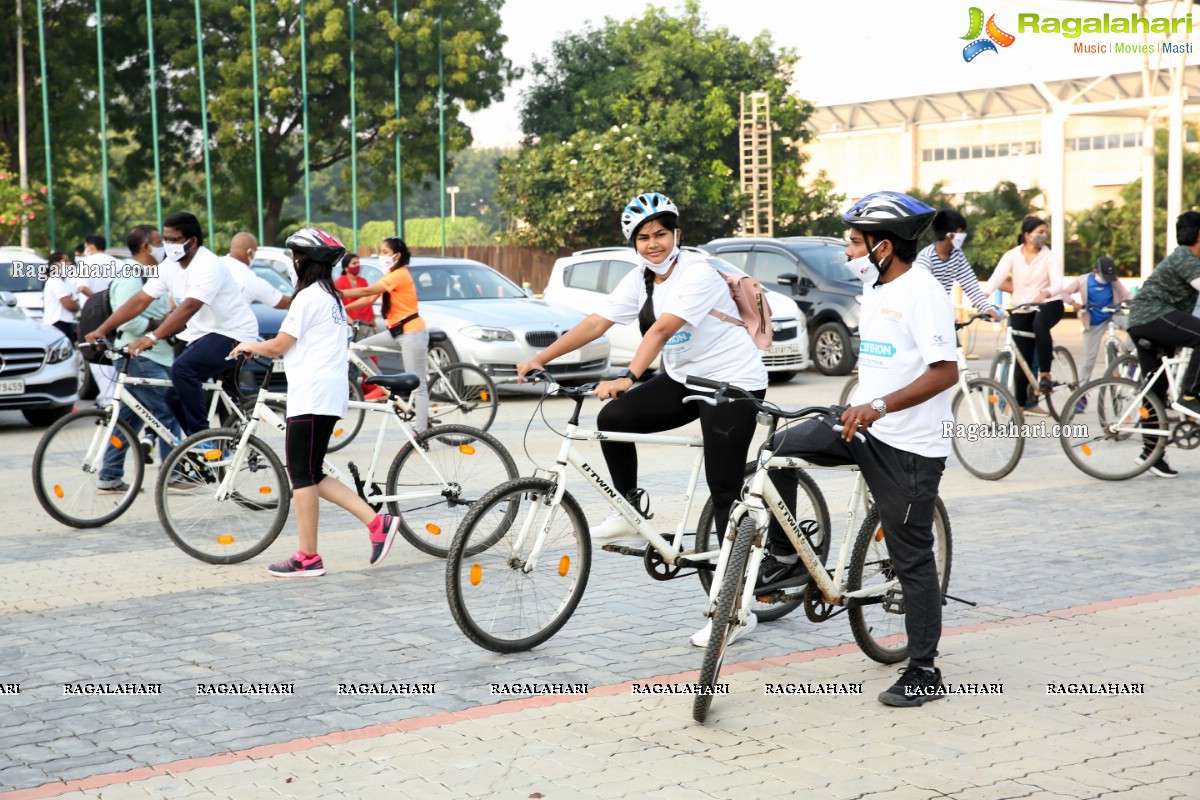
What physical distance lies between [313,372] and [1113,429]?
582 cm

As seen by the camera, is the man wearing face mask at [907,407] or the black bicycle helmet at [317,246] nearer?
the man wearing face mask at [907,407]

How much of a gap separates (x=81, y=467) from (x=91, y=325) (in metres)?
2.18

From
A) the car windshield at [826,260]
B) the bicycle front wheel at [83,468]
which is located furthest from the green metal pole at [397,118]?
the bicycle front wheel at [83,468]

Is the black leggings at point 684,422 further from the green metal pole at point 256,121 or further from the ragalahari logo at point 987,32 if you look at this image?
the green metal pole at point 256,121

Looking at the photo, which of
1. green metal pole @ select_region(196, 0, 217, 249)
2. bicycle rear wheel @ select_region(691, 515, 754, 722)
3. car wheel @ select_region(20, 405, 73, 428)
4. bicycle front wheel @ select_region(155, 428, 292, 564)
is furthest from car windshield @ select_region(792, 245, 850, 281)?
green metal pole @ select_region(196, 0, 217, 249)

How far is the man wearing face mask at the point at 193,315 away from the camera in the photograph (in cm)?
888

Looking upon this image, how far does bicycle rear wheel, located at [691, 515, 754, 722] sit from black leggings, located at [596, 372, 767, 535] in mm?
1018

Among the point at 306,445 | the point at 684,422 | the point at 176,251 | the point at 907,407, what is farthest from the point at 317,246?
the point at 907,407

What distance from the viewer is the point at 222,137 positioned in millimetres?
40594

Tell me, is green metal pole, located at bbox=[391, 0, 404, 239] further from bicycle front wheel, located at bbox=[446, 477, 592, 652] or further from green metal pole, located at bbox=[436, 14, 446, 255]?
bicycle front wheel, located at bbox=[446, 477, 592, 652]

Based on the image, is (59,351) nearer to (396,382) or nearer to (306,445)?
(396,382)

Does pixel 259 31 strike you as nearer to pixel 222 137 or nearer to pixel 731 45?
pixel 222 137

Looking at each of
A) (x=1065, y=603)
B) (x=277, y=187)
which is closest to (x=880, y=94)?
(x=277, y=187)

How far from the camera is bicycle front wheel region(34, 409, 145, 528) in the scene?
8.59 metres
